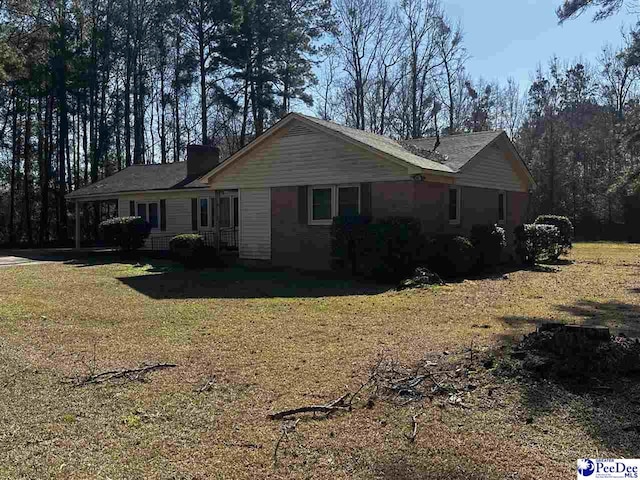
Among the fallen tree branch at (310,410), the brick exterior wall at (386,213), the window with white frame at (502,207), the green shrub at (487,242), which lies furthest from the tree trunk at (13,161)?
the fallen tree branch at (310,410)

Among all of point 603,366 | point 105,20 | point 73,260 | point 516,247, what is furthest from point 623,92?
point 603,366

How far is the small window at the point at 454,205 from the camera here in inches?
649

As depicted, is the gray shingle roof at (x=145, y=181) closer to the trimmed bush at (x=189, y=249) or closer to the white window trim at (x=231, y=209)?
the white window trim at (x=231, y=209)

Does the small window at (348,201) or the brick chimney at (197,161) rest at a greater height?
the brick chimney at (197,161)

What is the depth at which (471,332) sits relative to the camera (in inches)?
287

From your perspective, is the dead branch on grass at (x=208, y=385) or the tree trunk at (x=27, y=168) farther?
the tree trunk at (x=27, y=168)

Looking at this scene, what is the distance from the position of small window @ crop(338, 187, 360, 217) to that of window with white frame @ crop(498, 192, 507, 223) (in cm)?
647

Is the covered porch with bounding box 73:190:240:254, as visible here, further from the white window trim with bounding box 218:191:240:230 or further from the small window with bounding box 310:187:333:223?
the small window with bounding box 310:187:333:223

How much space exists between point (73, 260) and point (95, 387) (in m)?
17.1

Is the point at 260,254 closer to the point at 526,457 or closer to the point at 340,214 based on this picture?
the point at 340,214

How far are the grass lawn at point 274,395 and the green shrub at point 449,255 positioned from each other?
2682mm

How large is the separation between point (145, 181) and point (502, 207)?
52.5 ft

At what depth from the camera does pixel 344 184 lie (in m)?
15.6

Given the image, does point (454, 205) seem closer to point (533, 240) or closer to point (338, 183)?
point (533, 240)
